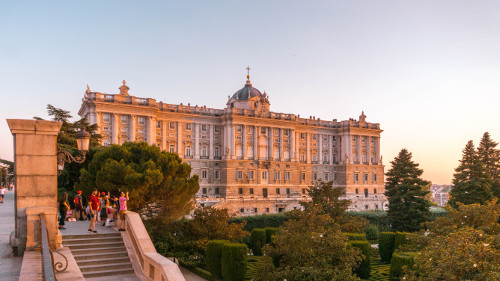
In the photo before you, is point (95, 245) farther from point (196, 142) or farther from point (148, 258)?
point (196, 142)

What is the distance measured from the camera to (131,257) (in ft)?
45.0

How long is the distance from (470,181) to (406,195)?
7.22m

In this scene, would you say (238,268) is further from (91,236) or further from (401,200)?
(401,200)

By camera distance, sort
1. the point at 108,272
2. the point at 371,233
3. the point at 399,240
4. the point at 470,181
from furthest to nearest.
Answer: the point at 470,181 < the point at 371,233 < the point at 399,240 < the point at 108,272

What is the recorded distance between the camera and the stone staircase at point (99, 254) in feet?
42.4

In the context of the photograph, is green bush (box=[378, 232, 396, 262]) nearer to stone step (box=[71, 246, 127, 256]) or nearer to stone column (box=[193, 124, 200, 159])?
stone step (box=[71, 246, 127, 256])

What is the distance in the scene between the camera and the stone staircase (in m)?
12.9

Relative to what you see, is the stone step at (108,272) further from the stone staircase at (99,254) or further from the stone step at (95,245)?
the stone step at (95,245)

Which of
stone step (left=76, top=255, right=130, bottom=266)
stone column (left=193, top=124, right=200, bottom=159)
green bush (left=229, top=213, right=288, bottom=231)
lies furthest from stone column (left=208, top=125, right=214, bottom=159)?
stone step (left=76, top=255, right=130, bottom=266)

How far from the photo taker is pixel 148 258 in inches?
492

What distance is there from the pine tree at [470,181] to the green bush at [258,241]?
932 inches

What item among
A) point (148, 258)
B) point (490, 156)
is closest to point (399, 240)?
point (148, 258)

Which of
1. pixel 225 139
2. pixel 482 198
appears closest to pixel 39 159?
pixel 482 198

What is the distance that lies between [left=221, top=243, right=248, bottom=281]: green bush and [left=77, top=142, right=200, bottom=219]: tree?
5.68m
